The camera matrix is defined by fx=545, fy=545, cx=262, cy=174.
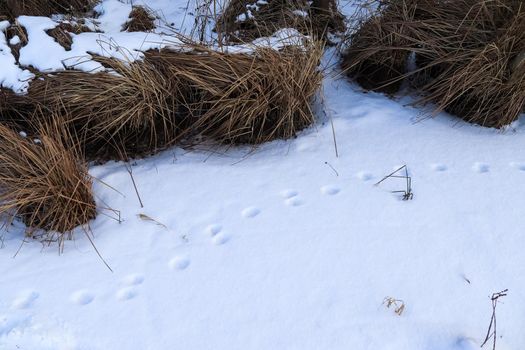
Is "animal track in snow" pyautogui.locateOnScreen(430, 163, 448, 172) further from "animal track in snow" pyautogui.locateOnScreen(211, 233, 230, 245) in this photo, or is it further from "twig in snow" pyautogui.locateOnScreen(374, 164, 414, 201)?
"animal track in snow" pyautogui.locateOnScreen(211, 233, 230, 245)

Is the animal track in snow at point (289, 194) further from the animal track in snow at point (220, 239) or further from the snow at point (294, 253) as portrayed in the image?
the animal track in snow at point (220, 239)

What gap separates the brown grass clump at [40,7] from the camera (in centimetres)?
364

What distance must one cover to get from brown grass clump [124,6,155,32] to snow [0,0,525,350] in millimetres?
829

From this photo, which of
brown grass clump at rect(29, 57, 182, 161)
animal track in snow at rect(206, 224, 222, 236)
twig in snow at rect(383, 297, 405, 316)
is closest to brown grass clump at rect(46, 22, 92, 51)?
brown grass clump at rect(29, 57, 182, 161)

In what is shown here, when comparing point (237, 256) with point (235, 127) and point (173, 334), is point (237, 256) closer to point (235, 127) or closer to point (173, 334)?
point (173, 334)

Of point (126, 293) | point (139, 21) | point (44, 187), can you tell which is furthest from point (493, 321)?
point (139, 21)

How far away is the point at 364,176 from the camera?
110 inches

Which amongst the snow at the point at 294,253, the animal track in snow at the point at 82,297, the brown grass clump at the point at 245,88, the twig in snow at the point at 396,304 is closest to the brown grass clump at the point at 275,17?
the brown grass clump at the point at 245,88

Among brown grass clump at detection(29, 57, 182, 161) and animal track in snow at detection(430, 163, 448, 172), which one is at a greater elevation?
brown grass clump at detection(29, 57, 182, 161)

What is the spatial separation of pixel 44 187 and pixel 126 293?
70 cm

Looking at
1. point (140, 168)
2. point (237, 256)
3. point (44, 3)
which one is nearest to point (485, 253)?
point (237, 256)

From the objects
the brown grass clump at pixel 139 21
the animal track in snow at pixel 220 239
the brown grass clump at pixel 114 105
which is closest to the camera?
the animal track in snow at pixel 220 239

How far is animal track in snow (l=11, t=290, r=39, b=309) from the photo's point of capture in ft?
7.11

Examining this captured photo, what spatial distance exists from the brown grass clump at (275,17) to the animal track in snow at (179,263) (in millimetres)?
1822
